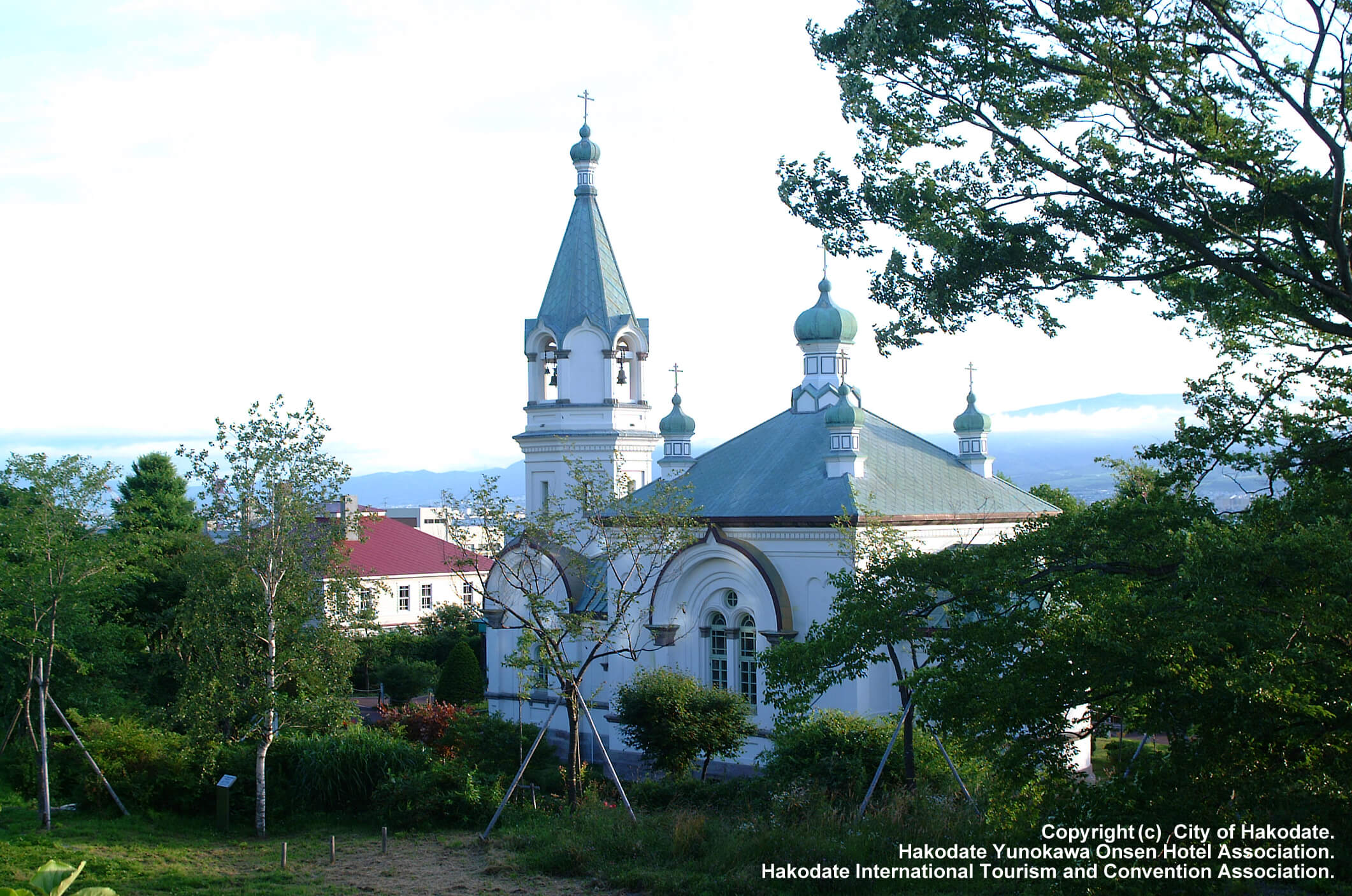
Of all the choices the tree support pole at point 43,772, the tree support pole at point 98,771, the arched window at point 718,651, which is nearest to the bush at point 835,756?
the arched window at point 718,651

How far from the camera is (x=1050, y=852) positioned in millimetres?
9969

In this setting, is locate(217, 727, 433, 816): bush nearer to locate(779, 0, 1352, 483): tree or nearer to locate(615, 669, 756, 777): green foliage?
locate(615, 669, 756, 777): green foliage

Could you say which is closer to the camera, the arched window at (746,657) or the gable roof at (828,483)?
the gable roof at (828,483)

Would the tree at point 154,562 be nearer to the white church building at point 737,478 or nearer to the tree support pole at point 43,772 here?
the tree support pole at point 43,772

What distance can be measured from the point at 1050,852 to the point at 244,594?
45.3 ft

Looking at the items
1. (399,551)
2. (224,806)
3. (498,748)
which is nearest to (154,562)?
(224,806)

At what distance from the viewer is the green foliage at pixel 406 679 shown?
3581 centimetres

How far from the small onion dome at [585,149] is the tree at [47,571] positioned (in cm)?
1610

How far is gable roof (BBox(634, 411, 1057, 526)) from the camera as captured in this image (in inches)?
989

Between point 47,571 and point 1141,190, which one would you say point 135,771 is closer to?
point 47,571

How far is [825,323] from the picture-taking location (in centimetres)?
3009

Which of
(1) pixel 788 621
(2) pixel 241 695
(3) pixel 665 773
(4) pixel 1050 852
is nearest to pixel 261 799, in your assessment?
(2) pixel 241 695

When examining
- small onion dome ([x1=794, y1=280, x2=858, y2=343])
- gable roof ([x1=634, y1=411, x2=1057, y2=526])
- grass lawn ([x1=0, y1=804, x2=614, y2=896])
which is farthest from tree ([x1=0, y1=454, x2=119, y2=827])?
small onion dome ([x1=794, y1=280, x2=858, y2=343])

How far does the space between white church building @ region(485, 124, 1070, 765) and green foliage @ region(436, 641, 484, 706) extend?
1951mm
